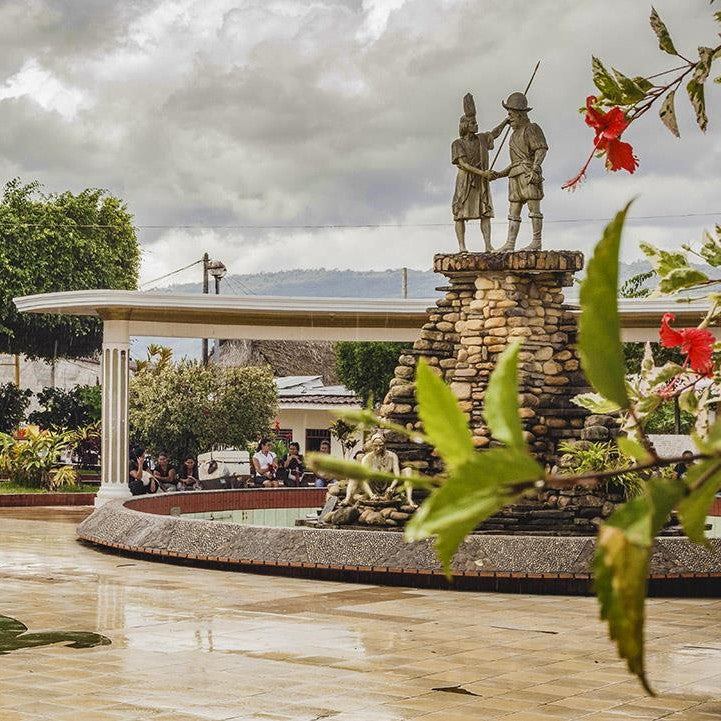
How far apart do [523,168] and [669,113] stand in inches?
515

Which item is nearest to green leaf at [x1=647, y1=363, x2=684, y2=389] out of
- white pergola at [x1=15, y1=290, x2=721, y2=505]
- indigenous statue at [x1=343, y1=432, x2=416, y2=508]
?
indigenous statue at [x1=343, y1=432, x2=416, y2=508]

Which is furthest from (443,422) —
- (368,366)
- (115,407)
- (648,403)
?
(368,366)

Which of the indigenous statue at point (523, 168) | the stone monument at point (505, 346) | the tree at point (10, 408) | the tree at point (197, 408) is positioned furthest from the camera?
the tree at point (10, 408)

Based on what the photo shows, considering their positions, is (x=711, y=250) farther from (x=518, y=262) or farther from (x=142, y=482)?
(x=142, y=482)

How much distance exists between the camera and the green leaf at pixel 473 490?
1.11 meters

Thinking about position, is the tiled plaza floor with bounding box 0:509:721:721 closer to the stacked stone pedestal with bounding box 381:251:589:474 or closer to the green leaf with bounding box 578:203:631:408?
the stacked stone pedestal with bounding box 381:251:589:474

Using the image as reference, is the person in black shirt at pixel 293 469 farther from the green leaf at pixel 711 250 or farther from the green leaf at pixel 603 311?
the green leaf at pixel 603 311

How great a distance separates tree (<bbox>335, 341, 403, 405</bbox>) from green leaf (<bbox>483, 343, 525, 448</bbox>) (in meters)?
38.8

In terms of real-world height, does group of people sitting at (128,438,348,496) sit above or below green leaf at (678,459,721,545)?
below

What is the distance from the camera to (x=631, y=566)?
1.05 meters

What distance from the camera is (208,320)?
22547 millimetres

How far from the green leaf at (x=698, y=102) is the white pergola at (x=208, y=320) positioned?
689 inches

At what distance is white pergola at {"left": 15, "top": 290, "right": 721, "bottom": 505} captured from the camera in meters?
20.8

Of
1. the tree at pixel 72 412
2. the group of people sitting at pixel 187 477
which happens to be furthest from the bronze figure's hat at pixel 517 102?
the tree at pixel 72 412
